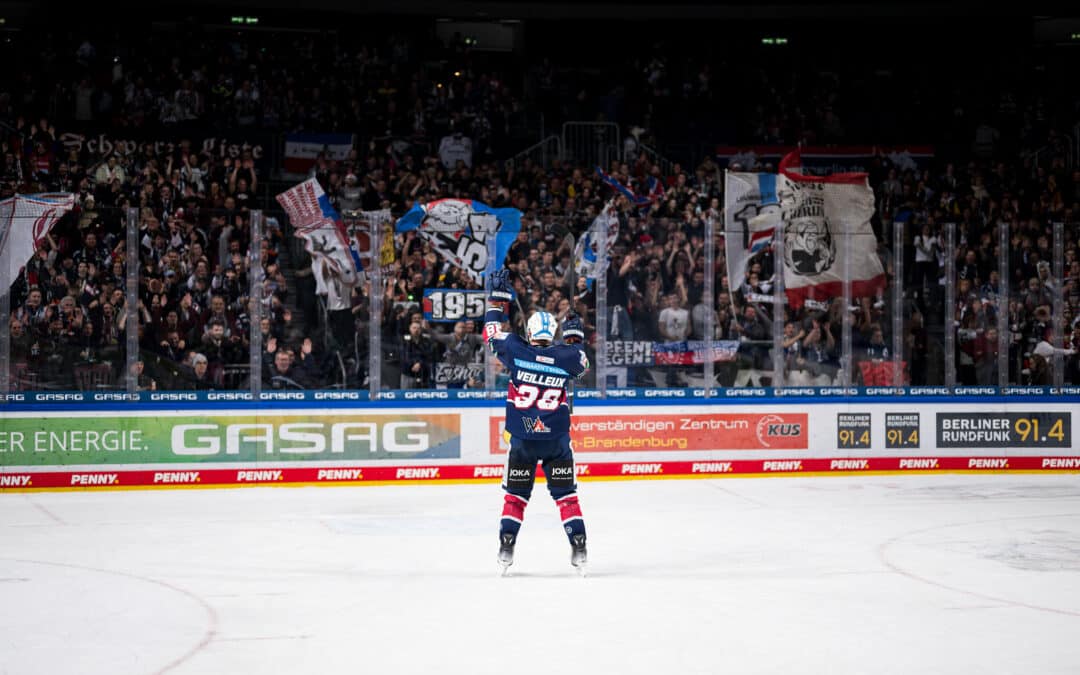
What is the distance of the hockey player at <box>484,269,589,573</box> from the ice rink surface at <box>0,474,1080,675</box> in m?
0.43

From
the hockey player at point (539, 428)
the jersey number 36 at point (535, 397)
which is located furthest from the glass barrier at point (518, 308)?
the jersey number 36 at point (535, 397)

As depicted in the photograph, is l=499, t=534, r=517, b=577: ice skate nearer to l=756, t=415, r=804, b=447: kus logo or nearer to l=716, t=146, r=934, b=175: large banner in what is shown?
l=756, t=415, r=804, b=447: kus logo

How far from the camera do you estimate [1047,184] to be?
21859mm

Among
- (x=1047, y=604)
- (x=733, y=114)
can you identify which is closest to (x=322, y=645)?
(x=1047, y=604)

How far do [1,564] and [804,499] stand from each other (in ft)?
27.2

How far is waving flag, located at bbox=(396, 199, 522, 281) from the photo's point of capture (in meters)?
15.0

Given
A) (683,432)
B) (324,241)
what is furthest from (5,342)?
(683,432)

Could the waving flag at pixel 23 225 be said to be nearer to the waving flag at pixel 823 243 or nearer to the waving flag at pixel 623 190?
the waving flag at pixel 823 243

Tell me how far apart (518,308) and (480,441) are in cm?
174

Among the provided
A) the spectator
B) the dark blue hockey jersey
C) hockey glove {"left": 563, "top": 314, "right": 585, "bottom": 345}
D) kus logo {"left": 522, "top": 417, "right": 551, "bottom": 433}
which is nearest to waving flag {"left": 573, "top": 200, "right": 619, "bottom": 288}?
the spectator

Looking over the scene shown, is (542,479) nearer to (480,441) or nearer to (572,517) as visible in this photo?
(480,441)

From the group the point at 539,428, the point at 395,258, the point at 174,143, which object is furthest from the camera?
the point at 174,143

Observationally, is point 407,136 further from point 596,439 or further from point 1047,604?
point 1047,604

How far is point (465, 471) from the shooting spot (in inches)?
611
